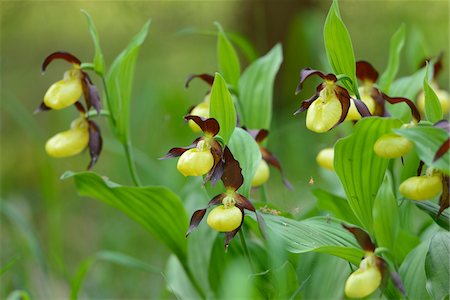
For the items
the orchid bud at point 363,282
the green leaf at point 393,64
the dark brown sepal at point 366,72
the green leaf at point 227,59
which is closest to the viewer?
the orchid bud at point 363,282

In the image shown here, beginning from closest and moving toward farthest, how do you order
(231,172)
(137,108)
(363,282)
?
(363,282) → (231,172) → (137,108)

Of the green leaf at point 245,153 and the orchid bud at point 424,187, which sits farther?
the green leaf at point 245,153

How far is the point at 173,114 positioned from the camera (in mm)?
3137

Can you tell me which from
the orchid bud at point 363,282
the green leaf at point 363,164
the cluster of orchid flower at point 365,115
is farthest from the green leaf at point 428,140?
the orchid bud at point 363,282

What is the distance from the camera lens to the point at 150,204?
161 cm

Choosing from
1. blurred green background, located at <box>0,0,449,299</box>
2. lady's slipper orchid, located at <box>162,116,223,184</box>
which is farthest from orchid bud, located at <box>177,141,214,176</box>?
blurred green background, located at <box>0,0,449,299</box>

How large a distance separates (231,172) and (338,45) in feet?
1.09

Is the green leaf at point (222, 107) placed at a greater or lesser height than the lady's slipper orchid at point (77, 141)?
greater

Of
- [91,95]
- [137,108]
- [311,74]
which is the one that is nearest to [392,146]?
[311,74]

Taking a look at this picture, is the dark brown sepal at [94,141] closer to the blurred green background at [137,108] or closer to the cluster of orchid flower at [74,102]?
the cluster of orchid flower at [74,102]

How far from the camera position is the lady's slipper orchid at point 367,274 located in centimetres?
113

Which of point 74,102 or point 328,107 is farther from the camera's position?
point 74,102

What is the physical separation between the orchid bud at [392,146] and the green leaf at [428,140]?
9cm

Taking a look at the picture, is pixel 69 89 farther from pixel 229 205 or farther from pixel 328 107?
pixel 328 107
